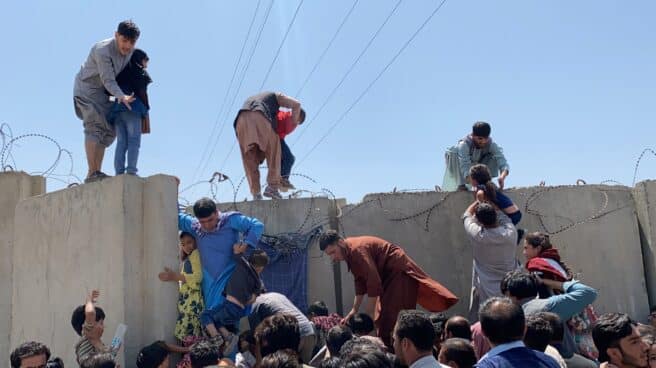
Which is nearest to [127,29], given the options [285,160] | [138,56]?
[138,56]

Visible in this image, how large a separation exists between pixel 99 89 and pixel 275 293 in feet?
9.06

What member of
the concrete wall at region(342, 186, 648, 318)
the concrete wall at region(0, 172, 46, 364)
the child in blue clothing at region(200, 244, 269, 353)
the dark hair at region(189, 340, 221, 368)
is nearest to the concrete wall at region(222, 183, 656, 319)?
the concrete wall at region(342, 186, 648, 318)

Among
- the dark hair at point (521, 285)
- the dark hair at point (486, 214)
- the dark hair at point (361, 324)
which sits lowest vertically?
the dark hair at point (361, 324)

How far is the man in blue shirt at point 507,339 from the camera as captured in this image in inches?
118

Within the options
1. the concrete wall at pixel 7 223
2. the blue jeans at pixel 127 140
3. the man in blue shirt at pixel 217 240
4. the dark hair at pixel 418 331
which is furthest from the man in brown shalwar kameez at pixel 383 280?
the concrete wall at pixel 7 223

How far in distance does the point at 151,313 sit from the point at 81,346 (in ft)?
3.22

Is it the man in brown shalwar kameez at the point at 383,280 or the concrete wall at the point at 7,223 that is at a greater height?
the concrete wall at the point at 7,223

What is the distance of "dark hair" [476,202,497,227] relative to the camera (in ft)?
19.3

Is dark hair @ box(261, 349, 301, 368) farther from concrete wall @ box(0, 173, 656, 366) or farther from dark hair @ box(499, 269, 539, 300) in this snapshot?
concrete wall @ box(0, 173, 656, 366)

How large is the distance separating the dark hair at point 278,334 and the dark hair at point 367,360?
20.1 inches

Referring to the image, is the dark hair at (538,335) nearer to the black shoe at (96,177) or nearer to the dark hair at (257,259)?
the dark hair at (257,259)

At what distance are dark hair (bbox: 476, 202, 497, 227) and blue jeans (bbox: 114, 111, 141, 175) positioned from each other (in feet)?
10.6

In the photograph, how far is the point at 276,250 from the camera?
22.3 feet

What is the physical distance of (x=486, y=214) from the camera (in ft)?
19.3
